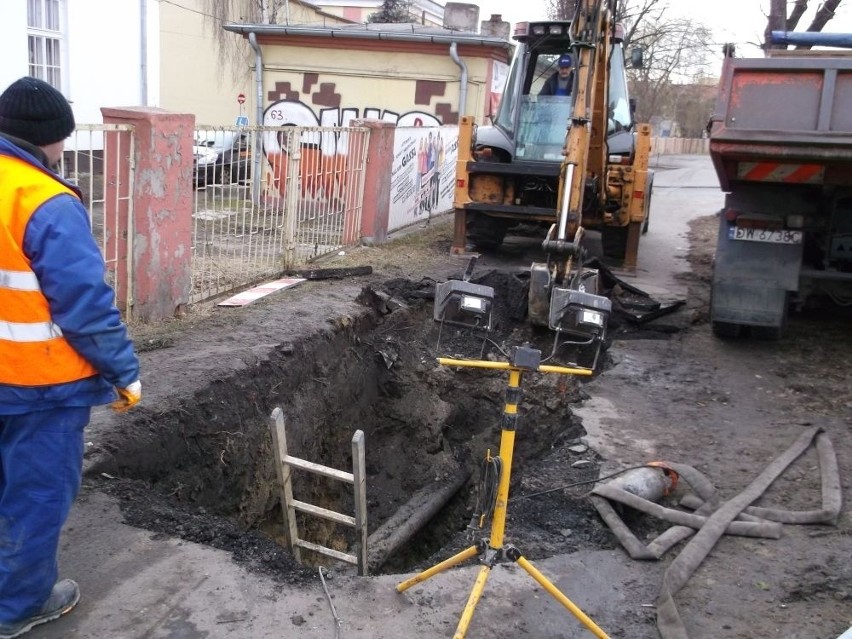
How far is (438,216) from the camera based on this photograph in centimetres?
1527

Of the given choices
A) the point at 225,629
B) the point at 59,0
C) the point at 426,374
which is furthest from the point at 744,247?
the point at 59,0

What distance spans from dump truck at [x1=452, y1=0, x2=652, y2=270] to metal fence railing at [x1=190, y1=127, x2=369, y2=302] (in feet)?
5.26

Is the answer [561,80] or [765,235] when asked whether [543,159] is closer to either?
[561,80]

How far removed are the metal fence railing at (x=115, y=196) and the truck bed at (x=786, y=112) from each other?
436 cm

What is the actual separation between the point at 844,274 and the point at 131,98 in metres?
15.6

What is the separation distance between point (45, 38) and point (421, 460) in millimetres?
12844

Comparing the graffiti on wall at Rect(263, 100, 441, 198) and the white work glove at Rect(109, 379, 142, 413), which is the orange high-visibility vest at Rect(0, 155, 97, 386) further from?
the graffiti on wall at Rect(263, 100, 441, 198)

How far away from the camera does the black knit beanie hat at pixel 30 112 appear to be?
9.35 ft

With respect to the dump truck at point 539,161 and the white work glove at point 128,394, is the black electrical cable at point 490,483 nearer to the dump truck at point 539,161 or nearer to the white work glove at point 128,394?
the white work glove at point 128,394

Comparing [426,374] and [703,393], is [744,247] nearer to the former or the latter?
[703,393]

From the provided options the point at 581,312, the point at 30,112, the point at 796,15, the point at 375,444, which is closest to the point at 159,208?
the point at 375,444

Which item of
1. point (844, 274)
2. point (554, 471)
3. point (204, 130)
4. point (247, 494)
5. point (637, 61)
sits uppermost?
point (637, 61)

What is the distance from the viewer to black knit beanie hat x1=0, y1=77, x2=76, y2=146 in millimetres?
2850

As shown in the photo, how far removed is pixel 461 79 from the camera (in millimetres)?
15461
